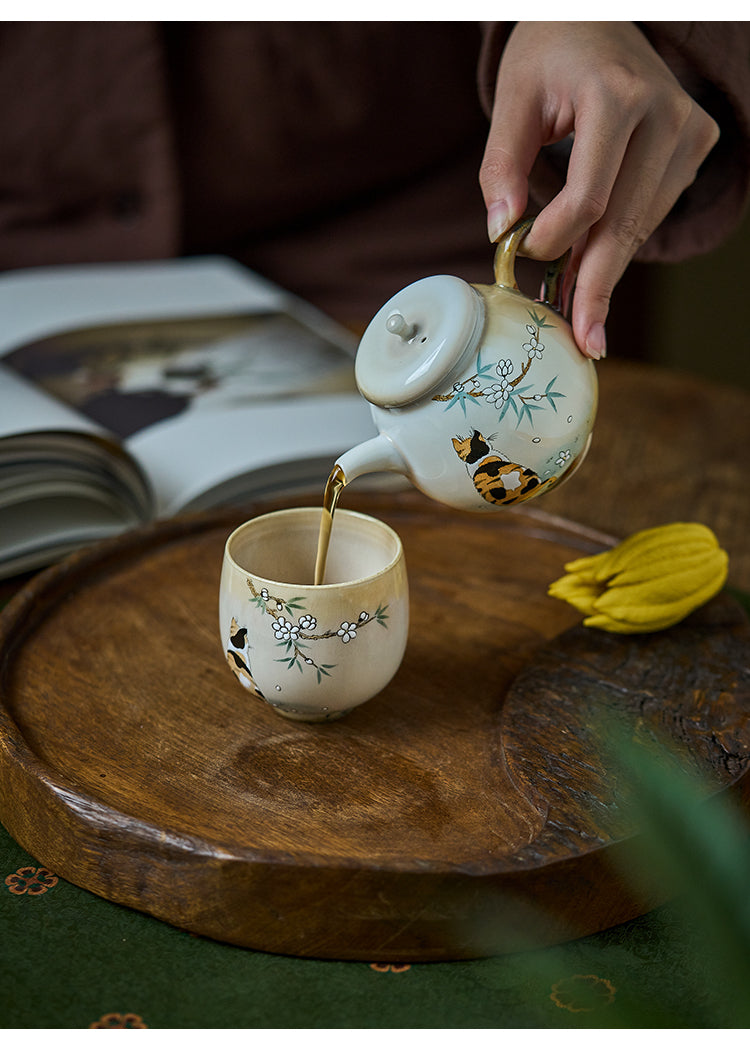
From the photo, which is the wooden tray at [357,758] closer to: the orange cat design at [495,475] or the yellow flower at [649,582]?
the yellow flower at [649,582]

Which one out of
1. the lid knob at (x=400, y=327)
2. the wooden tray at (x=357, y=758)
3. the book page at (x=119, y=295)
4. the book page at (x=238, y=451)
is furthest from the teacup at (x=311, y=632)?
the book page at (x=119, y=295)

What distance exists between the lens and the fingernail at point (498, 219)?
2.47 feet

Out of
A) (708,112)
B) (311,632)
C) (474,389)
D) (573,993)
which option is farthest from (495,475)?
(708,112)

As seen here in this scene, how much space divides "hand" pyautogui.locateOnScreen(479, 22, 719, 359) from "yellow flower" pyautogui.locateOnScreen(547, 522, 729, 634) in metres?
0.19

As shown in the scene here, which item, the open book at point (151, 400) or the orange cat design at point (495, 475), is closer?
the orange cat design at point (495, 475)

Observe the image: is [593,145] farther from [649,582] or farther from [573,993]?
[573,993]

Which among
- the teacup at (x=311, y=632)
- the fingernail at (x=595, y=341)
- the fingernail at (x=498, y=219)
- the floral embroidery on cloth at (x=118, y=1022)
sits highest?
the fingernail at (x=498, y=219)

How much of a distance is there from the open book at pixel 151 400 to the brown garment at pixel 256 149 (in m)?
0.16

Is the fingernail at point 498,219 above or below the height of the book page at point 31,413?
above

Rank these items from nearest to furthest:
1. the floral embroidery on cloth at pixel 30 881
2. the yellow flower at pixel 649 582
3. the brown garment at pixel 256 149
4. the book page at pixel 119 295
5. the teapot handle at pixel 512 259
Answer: the floral embroidery on cloth at pixel 30 881 → the teapot handle at pixel 512 259 → the yellow flower at pixel 649 582 → the book page at pixel 119 295 → the brown garment at pixel 256 149

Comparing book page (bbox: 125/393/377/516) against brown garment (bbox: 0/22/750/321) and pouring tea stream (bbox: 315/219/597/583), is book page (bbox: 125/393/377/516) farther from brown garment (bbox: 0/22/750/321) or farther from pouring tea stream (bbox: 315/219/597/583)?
brown garment (bbox: 0/22/750/321)

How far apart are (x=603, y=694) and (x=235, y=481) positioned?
17.8 inches

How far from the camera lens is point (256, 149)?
1628 millimetres
